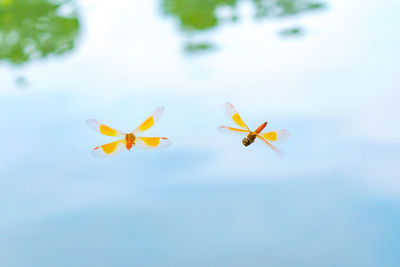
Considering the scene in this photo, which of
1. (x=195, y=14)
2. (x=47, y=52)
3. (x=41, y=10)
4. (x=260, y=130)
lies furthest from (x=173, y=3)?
(x=260, y=130)

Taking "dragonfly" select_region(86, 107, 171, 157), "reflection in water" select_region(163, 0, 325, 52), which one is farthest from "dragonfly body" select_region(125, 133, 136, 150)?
"reflection in water" select_region(163, 0, 325, 52)

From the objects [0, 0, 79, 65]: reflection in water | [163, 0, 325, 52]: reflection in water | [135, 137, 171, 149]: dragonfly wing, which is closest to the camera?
[135, 137, 171, 149]: dragonfly wing

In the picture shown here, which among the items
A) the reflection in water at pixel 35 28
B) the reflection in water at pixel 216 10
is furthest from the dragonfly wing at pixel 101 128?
the reflection in water at pixel 216 10

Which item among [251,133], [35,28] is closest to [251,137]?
[251,133]

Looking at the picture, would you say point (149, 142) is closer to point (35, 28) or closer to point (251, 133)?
point (251, 133)

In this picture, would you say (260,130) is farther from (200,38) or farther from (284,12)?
(284,12)

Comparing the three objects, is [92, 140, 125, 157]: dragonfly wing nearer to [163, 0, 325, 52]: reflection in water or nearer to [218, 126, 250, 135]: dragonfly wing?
[218, 126, 250, 135]: dragonfly wing
